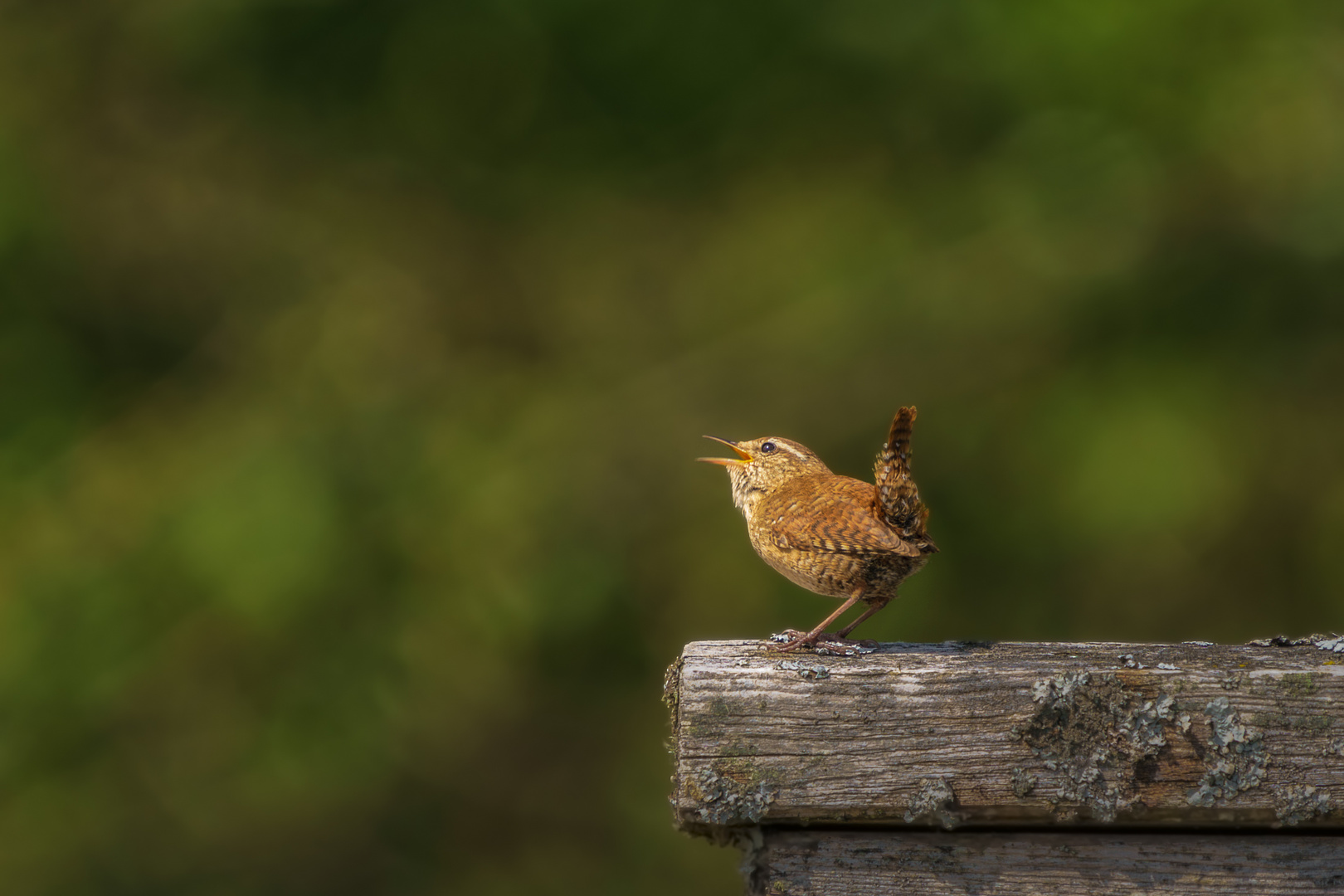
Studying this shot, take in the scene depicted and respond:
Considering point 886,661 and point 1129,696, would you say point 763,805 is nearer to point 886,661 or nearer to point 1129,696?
point 886,661

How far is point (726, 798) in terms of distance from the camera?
1693 millimetres

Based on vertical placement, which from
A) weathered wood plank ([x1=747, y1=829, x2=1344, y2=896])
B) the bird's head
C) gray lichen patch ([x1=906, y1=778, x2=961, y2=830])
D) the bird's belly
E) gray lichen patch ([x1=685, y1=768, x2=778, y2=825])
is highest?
the bird's head

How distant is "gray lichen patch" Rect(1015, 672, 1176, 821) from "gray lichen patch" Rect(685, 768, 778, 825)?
385 millimetres

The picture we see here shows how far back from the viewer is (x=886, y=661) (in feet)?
6.12

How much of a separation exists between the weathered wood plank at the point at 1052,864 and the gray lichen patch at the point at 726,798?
0.40ft

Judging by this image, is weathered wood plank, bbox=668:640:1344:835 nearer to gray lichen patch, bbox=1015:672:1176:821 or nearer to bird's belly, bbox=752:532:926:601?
gray lichen patch, bbox=1015:672:1176:821

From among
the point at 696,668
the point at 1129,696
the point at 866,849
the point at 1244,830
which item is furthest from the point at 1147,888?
the point at 696,668

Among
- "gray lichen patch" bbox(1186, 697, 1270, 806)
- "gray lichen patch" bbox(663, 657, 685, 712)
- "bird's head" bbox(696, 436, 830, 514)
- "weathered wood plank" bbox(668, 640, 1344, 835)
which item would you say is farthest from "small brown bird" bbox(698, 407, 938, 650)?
"gray lichen patch" bbox(1186, 697, 1270, 806)

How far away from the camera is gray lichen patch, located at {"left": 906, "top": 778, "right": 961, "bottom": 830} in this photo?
1.68 m

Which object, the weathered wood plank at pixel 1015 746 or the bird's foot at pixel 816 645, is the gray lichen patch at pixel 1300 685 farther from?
the bird's foot at pixel 816 645

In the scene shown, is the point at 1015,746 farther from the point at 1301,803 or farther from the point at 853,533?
the point at 853,533

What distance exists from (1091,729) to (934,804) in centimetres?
25

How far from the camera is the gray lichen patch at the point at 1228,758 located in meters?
1.66

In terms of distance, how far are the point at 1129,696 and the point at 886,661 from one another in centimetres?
36
